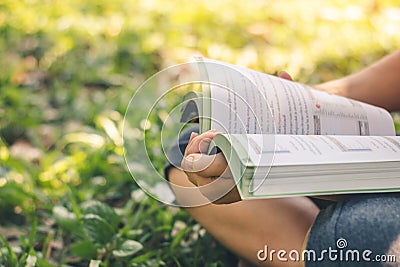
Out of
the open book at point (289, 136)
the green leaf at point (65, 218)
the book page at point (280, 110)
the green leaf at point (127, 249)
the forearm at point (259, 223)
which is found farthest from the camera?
the green leaf at point (65, 218)

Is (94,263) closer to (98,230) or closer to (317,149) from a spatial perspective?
(98,230)

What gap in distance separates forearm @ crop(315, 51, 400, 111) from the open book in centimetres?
21

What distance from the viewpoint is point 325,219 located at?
2.56 feet

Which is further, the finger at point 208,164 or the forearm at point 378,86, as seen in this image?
the forearm at point 378,86

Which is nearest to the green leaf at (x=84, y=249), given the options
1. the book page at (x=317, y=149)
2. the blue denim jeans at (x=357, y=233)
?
the blue denim jeans at (x=357, y=233)

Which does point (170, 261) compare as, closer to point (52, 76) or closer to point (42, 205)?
point (42, 205)

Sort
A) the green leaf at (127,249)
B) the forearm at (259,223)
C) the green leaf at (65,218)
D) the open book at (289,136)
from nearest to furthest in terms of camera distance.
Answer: the open book at (289,136) → the forearm at (259,223) → the green leaf at (127,249) → the green leaf at (65,218)

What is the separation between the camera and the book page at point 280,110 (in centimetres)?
77

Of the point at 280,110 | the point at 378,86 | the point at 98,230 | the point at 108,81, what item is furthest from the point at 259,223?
the point at 108,81

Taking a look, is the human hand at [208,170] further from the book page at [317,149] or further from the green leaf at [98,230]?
the green leaf at [98,230]

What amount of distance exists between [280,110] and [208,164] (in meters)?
0.18

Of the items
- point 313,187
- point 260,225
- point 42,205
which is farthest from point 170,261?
point 313,187

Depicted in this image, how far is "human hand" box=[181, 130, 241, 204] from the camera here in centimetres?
71

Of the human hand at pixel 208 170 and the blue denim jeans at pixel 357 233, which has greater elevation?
the human hand at pixel 208 170
